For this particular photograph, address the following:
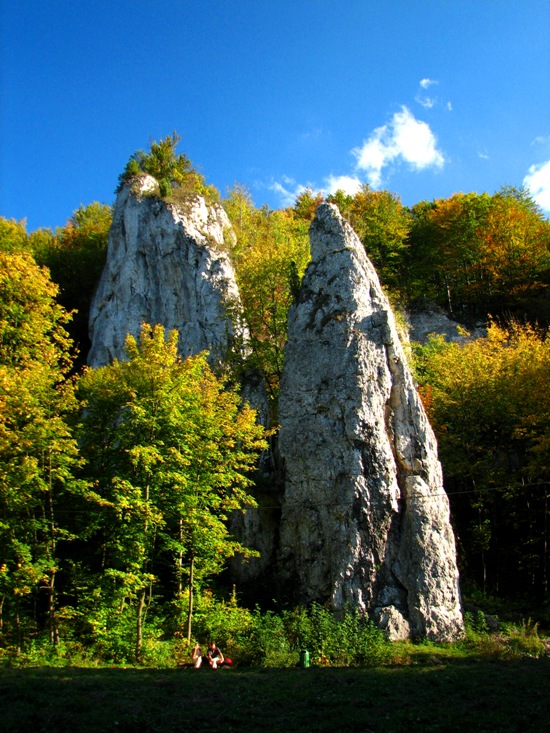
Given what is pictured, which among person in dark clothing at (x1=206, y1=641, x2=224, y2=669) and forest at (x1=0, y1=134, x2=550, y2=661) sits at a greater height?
forest at (x1=0, y1=134, x2=550, y2=661)

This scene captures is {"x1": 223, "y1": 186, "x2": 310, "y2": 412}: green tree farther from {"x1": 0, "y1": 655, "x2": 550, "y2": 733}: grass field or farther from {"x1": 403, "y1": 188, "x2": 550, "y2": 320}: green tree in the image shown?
{"x1": 403, "y1": 188, "x2": 550, "y2": 320}: green tree

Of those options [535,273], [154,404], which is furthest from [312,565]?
[535,273]

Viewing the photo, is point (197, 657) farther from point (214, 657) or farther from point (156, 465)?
point (156, 465)

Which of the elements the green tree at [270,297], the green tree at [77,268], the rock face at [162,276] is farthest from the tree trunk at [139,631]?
the green tree at [77,268]

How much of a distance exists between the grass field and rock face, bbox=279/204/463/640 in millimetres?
3749

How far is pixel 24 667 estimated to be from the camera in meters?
10.7

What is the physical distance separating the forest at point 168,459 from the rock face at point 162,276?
1331 millimetres

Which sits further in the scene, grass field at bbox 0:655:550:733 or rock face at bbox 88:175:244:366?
rock face at bbox 88:175:244:366

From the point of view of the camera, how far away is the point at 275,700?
866 cm

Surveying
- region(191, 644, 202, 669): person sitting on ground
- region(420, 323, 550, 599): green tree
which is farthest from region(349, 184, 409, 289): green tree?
region(191, 644, 202, 669): person sitting on ground

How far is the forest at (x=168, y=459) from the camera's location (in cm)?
1233

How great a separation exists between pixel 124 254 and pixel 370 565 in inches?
810

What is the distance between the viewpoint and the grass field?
7367 millimetres

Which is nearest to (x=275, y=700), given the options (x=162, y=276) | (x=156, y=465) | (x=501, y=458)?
(x=156, y=465)
